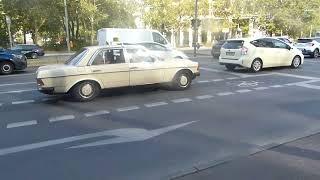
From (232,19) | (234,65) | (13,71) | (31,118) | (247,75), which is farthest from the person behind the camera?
(232,19)

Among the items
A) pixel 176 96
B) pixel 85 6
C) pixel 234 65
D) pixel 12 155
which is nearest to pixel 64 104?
pixel 176 96

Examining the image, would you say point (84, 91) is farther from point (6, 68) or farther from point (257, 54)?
point (6, 68)

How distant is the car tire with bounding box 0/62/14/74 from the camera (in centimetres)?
1748

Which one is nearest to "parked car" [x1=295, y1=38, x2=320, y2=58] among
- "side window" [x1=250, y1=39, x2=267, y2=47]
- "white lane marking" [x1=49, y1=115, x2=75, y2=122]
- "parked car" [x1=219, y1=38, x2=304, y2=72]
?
"parked car" [x1=219, y1=38, x2=304, y2=72]

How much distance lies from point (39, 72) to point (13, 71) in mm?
9685

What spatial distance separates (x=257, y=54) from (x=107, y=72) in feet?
26.7

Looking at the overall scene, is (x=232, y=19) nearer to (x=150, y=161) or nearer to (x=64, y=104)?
(x=64, y=104)

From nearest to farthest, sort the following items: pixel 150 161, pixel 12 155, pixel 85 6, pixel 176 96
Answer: pixel 150 161 < pixel 12 155 < pixel 176 96 < pixel 85 6

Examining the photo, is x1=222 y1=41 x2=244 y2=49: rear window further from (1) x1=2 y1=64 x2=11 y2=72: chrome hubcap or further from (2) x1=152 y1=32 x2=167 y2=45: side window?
(1) x1=2 y1=64 x2=11 y2=72: chrome hubcap

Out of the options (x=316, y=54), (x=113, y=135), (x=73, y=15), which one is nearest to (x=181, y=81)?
(x=113, y=135)

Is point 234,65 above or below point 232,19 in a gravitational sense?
below

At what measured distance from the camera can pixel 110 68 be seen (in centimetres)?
1010

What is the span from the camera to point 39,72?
31.3 ft

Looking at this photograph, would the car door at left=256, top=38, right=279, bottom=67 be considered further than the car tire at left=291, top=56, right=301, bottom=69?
No
